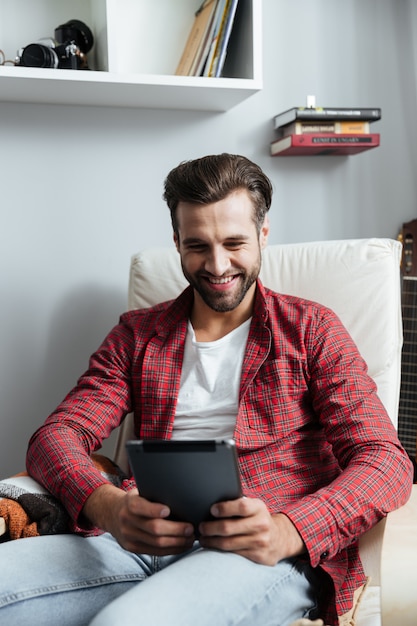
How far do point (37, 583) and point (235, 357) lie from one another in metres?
0.58

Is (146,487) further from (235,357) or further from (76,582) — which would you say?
(235,357)

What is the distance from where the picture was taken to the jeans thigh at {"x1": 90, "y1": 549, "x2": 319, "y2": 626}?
1.13 m

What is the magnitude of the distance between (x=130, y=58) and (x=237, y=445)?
1155 mm

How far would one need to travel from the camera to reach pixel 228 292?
1592mm

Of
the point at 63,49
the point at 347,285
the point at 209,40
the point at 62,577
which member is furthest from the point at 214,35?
the point at 62,577

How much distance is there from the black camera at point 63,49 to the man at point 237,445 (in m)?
0.56

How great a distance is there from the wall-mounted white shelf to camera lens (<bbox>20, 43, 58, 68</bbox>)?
5 centimetres

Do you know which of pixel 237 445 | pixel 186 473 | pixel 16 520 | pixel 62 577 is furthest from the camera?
pixel 237 445

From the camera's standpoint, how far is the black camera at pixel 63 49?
1942 mm

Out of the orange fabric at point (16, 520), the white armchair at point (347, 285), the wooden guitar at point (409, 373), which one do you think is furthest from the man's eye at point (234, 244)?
the wooden guitar at point (409, 373)

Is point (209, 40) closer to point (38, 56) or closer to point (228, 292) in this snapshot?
point (38, 56)

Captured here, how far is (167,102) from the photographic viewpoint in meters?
2.15

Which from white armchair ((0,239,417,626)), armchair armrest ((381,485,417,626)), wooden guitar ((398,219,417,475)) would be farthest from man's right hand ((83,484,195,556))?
wooden guitar ((398,219,417,475))

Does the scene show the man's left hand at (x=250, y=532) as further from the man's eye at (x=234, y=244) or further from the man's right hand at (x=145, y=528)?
the man's eye at (x=234, y=244)
